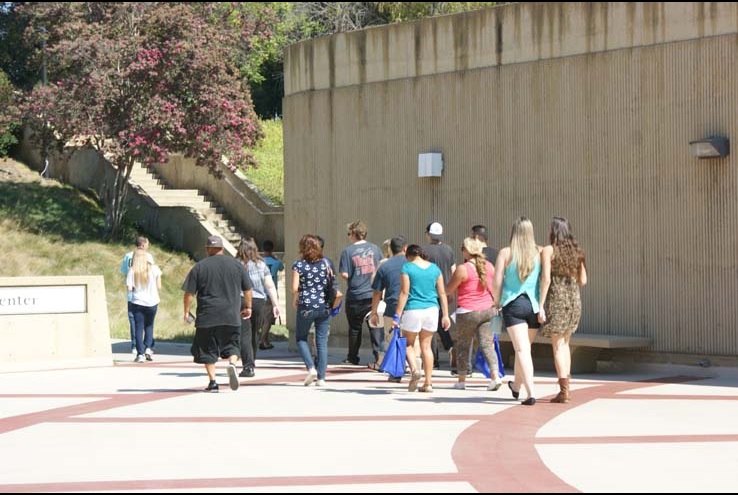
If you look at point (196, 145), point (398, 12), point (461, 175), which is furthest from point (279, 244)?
point (461, 175)

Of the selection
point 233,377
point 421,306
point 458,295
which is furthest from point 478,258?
point 233,377

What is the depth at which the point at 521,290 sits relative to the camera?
13102 mm

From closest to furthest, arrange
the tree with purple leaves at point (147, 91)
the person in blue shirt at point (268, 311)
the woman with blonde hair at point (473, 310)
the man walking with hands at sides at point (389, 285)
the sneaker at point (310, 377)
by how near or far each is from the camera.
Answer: the woman with blonde hair at point (473, 310), the sneaker at point (310, 377), the man walking with hands at sides at point (389, 285), the person in blue shirt at point (268, 311), the tree with purple leaves at point (147, 91)

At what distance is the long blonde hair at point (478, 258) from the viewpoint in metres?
14.6

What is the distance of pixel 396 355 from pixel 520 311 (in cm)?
242

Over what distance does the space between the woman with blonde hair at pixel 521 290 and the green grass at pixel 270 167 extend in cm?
2146

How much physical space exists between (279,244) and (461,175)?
46.7ft

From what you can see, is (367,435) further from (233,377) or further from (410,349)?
(410,349)

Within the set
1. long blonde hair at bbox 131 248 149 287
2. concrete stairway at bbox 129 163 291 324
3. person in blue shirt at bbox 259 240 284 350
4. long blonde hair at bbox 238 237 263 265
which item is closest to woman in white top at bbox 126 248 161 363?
long blonde hair at bbox 131 248 149 287

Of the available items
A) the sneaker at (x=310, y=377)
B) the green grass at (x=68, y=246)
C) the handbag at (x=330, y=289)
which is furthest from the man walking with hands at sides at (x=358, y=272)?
the green grass at (x=68, y=246)

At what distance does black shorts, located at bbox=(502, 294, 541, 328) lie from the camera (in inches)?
516

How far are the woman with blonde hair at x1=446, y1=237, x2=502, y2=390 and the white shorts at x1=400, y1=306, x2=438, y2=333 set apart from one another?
1.12 feet

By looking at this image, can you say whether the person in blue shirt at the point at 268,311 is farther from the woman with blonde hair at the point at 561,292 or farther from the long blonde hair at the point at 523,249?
the woman with blonde hair at the point at 561,292

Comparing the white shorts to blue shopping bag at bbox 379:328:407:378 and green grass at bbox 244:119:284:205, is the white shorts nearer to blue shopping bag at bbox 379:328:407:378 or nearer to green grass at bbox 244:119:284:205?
blue shopping bag at bbox 379:328:407:378
